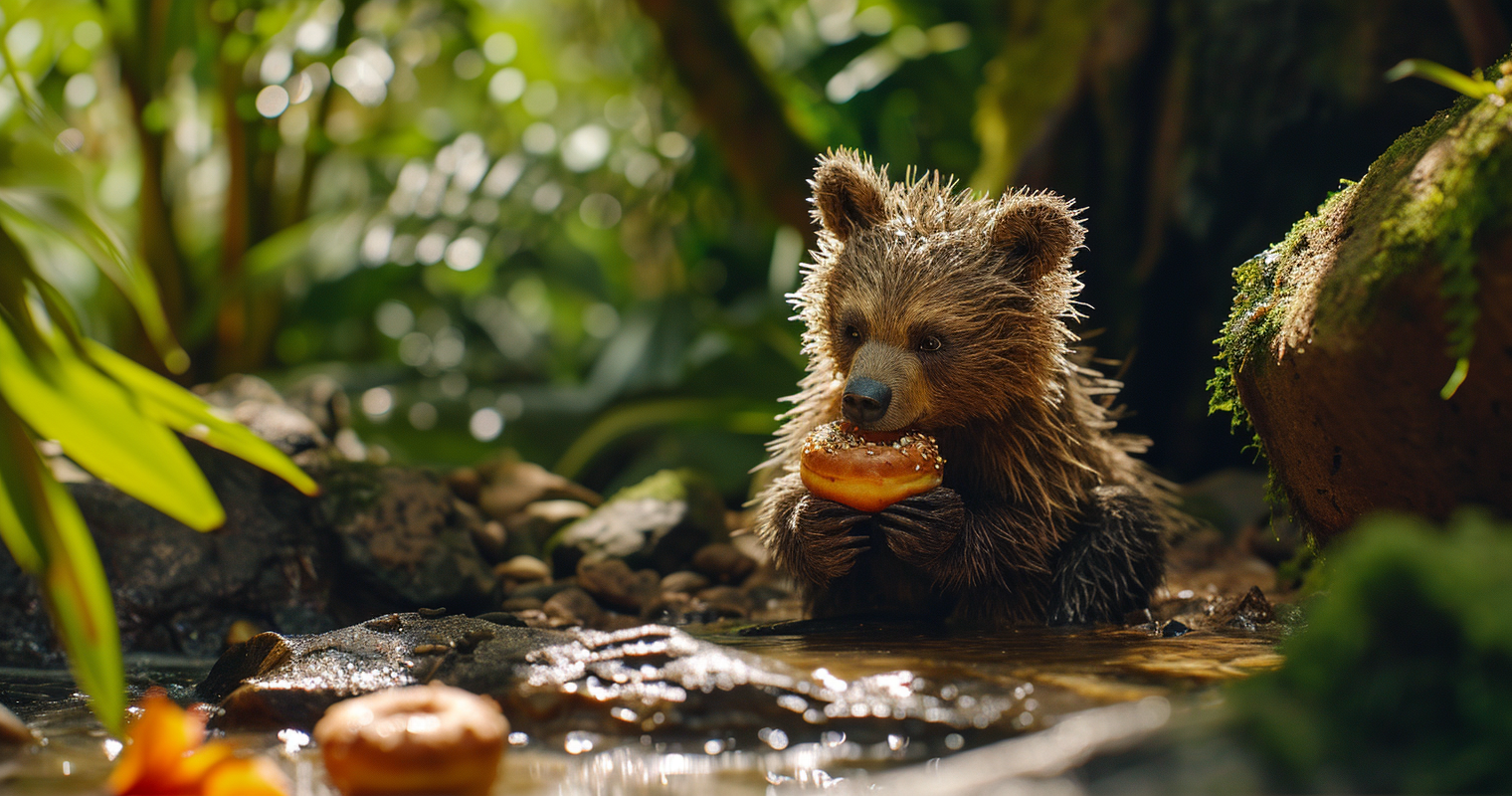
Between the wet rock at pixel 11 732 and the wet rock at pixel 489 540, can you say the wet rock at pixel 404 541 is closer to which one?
the wet rock at pixel 489 540

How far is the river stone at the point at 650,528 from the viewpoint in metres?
4.01

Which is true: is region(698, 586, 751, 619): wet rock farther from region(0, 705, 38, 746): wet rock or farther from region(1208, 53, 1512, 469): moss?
region(0, 705, 38, 746): wet rock

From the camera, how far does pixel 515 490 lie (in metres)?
4.65

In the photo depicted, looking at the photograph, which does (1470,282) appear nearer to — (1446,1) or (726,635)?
(726,635)

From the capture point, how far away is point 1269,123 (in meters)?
4.66

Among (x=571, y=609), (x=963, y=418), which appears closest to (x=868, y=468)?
(x=963, y=418)

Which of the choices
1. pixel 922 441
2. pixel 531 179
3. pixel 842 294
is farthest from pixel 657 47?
pixel 922 441

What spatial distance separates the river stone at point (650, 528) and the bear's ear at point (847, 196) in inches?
60.3

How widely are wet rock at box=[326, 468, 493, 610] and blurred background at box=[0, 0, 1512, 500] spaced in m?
1.60

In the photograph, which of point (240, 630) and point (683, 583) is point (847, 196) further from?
point (240, 630)

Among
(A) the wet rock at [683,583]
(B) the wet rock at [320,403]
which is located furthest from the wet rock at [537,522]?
(B) the wet rock at [320,403]

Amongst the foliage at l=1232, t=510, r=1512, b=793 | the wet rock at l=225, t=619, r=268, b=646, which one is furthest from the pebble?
the foliage at l=1232, t=510, r=1512, b=793

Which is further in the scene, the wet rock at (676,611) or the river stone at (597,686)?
the wet rock at (676,611)

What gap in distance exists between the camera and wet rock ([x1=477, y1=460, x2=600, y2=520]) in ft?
15.0
